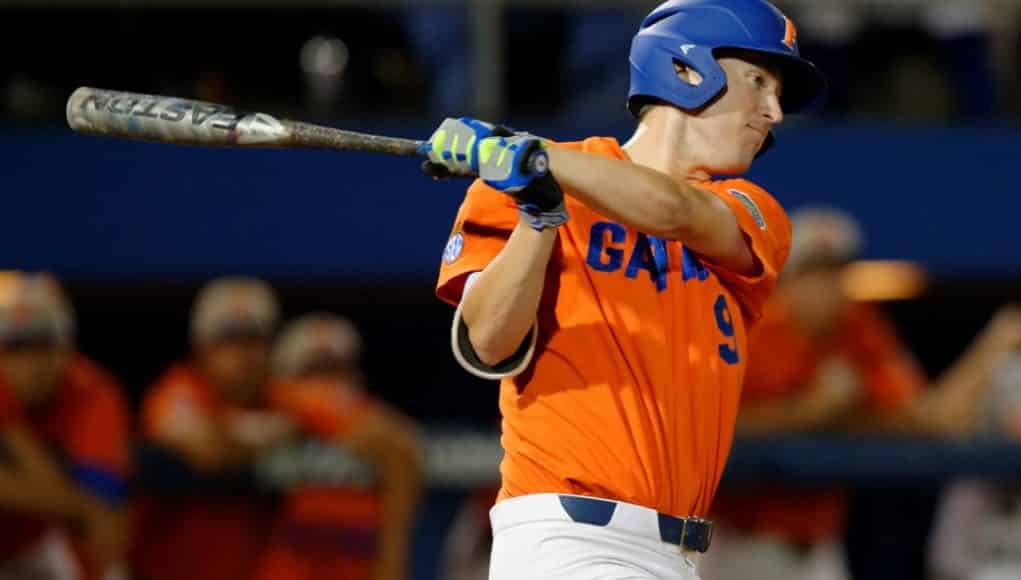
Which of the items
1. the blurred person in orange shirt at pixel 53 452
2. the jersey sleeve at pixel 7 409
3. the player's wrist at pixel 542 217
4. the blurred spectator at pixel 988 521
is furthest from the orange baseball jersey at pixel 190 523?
the player's wrist at pixel 542 217

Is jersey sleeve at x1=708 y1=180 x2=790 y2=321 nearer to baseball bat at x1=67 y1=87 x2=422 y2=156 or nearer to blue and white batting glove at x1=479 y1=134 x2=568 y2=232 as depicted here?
blue and white batting glove at x1=479 y1=134 x2=568 y2=232

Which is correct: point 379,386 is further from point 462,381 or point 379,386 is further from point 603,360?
point 603,360

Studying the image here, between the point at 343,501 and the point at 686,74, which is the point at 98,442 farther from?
the point at 686,74

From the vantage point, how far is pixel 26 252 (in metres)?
6.68

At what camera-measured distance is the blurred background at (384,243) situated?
570 cm

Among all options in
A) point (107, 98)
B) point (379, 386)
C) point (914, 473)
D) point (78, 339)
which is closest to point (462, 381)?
point (379, 386)

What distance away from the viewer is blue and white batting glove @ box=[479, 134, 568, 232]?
8.61ft

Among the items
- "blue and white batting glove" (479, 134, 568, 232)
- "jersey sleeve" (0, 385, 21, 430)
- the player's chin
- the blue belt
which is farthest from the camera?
"jersey sleeve" (0, 385, 21, 430)

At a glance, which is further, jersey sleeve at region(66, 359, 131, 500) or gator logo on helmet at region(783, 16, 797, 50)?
jersey sleeve at region(66, 359, 131, 500)

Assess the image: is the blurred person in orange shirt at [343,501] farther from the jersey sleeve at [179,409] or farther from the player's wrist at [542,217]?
the player's wrist at [542,217]

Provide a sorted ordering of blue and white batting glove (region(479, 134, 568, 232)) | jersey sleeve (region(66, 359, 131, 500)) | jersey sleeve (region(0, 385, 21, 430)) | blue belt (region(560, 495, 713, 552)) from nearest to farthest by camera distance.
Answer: blue and white batting glove (region(479, 134, 568, 232)), blue belt (region(560, 495, 713, 552)), jersey sleeve (region(0, 385, 21, 430)), jersey sleeve (region(66, 359, 131, 500))

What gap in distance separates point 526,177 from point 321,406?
336 centimetres

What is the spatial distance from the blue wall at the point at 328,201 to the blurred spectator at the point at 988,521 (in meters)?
0.90

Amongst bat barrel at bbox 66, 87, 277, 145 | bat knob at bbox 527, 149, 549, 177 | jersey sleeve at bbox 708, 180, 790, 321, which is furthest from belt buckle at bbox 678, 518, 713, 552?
bat barrel at bbox 66, 87, 277, 145
